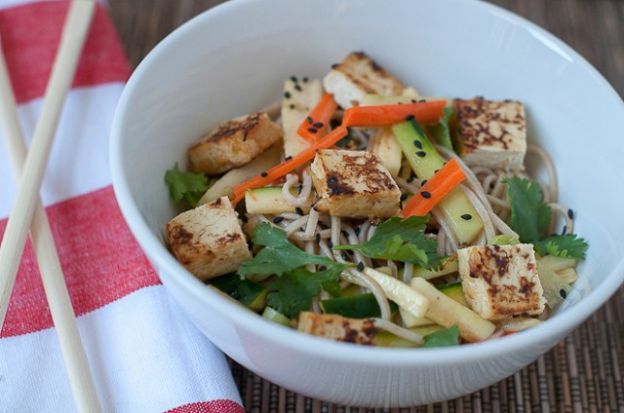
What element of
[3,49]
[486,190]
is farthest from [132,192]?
[3,49]

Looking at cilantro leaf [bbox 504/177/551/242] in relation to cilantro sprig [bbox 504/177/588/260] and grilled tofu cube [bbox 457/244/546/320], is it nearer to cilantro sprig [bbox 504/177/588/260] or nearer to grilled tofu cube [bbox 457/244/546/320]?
cilantro sprig [bbox 504/177/588/260]

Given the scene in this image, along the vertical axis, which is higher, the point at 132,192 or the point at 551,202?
the point at 132,192

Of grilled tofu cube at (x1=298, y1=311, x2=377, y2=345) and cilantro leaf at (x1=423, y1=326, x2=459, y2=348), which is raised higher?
grilled tofu cube at (x1=298, y1=311, x2=377, y2=345)

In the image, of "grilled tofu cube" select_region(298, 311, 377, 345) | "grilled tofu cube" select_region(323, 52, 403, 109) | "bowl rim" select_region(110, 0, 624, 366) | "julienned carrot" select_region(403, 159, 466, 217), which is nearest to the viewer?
"bowl rim" select_region(110, 0, 624, 366)

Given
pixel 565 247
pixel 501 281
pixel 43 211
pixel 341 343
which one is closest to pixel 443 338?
pixel 501 281

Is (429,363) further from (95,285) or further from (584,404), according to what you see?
(95,285)

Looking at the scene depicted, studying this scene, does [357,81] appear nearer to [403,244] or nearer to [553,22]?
[403,244]

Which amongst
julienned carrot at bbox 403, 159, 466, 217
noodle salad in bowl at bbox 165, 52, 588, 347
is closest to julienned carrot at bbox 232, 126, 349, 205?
noodle salad in bowl at bbox 165, 52, 588, 347
